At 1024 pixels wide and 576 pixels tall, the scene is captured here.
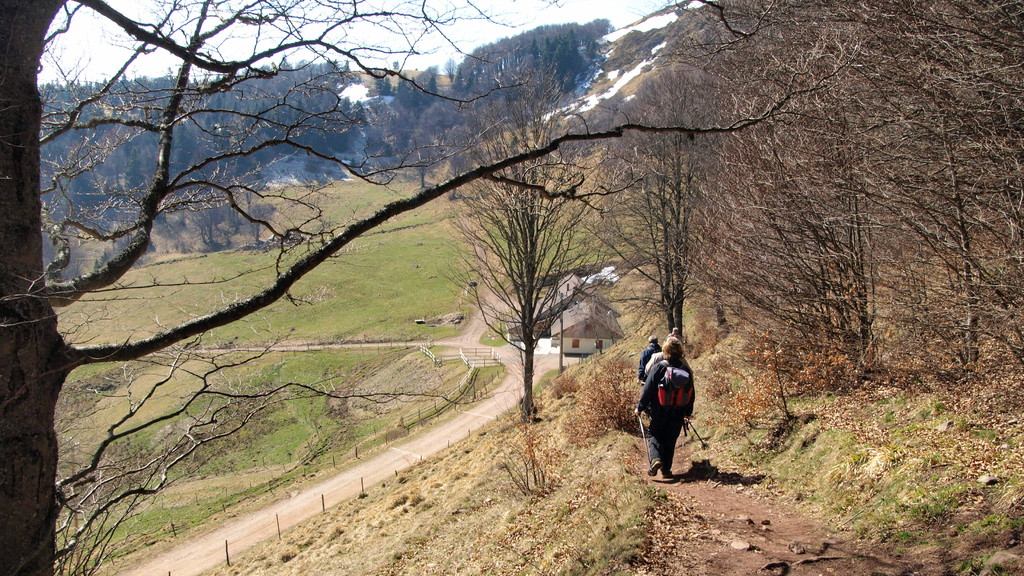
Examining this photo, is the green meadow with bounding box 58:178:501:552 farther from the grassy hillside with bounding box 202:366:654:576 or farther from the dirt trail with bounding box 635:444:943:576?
the dirt trail with bounding box 635:444:943:576

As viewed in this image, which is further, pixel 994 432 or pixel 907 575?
pixel 994 432

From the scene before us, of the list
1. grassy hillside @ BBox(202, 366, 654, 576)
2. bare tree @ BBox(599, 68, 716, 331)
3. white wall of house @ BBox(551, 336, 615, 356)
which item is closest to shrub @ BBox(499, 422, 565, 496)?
grassy hillside @ BBox(202, 366, 654, 576)

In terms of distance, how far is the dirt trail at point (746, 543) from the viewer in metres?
4.00

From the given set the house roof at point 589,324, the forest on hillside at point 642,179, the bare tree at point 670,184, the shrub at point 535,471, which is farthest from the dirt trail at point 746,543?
the house roof at point 589,324

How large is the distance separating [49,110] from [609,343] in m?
34.8

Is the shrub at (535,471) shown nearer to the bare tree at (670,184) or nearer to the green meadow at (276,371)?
the green meadow at (276,371)

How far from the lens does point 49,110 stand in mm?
4188

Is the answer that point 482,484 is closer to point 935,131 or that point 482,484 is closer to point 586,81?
point 935,131

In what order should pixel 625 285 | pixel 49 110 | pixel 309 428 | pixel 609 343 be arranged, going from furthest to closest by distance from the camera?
pixel 609 343
pixel 625 285
pixel 309 428
pixel 49 110

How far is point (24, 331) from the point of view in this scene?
2.78 metres

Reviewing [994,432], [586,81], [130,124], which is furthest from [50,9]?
[586,81]

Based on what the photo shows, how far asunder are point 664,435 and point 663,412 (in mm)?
326

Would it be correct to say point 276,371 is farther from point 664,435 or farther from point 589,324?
point 589,324

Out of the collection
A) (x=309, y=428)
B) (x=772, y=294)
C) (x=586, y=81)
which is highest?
(x=586, y=81)
